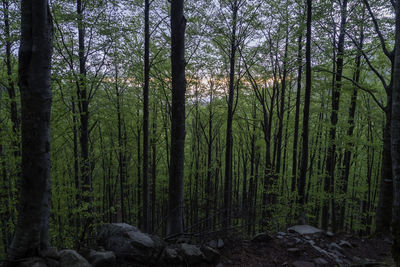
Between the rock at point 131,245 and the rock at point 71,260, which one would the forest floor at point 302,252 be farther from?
the rock at point 71,260

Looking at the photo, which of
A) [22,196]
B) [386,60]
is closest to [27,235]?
[22,196]

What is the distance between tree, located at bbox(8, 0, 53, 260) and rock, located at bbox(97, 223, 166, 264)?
3.83 feet

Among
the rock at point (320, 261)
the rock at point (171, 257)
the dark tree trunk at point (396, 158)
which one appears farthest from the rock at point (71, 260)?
the dark tree trunk at point (396, 158)

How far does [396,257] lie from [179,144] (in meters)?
4.85

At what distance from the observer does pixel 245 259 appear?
14.3 ft

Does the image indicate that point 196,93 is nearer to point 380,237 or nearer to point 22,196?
point 380,237

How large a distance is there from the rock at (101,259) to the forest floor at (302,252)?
2.03 m

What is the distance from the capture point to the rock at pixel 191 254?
3.88m

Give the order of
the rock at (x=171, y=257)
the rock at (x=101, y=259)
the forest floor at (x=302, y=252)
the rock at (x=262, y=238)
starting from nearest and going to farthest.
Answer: the rock at (x=101, y=259), the rock at (x=171, y=257), the forest floor at (x=302, y=252), the rock at (x=262, y=238)

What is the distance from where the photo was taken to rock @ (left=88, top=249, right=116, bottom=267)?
3.29 metres

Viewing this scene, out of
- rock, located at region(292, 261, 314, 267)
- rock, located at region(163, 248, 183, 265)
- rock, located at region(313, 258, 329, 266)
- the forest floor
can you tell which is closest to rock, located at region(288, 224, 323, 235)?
the forest floor

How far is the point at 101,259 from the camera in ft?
10.9

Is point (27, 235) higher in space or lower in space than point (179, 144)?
lower

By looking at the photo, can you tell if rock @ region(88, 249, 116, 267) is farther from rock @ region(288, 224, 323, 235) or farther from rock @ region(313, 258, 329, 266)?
rock @ region(288, 224, 323, 235)
